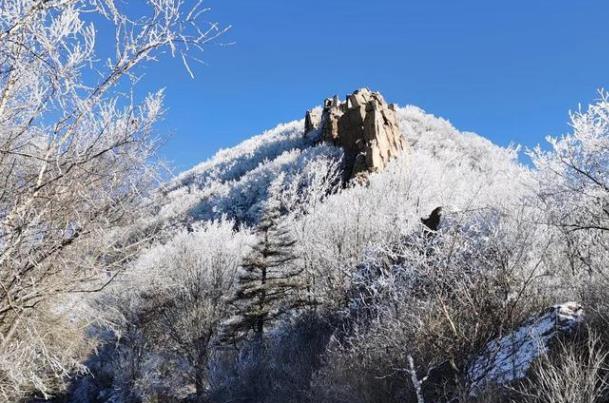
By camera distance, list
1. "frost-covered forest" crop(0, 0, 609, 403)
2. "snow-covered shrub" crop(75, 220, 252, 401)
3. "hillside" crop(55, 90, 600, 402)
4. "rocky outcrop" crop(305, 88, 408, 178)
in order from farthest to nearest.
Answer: "rocky outcrop" crop(305, 88, 408, 178) < "snow-covered shrub" crop(75, 220, 252, 401) < "hillside" crop(55, 90, 600, 402) < "frost-covered forest" crop(0, 0, 609, 403)

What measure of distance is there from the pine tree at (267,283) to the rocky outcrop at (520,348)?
14.3 metres

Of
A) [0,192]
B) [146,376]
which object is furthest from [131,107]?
[146,376]

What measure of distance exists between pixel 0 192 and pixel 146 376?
2450 centimetres

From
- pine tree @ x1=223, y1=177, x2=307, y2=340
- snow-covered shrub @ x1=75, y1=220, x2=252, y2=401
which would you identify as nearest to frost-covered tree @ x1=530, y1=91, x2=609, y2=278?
pine tree @ x1=223, y1=177, x2=307, y2=340

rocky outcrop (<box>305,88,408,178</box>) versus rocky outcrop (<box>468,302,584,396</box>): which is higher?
rocky outcrop (<box>305,88,408,178</box>)

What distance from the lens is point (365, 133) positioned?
48656 millimetres

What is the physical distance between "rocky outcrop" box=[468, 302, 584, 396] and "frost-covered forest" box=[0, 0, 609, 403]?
4 cm

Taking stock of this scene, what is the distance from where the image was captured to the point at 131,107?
3.96m

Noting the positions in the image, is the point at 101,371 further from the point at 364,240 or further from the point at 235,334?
the point at 364,240

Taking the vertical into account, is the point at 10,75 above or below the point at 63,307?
above

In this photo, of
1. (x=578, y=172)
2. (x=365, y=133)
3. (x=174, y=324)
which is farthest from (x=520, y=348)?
(x=365, y=133)

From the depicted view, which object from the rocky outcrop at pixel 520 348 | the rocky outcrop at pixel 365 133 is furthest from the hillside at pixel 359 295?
the rocky outcrop at pixel 365 133

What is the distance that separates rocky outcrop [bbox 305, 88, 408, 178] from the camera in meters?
45.0

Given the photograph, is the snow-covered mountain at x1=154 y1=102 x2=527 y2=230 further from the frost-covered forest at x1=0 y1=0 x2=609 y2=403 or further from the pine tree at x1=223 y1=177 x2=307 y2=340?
the pine tree at x1=223 y1=177 x2=307 y2=340
